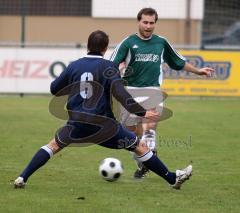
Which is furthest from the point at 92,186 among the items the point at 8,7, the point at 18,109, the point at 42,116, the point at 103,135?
the point at 8,7

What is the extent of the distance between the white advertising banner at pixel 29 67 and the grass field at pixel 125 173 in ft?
15.9

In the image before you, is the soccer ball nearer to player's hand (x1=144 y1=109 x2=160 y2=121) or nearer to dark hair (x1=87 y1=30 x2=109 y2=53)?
player's hand (x1=144 y1=109 x2=160 y2=121)

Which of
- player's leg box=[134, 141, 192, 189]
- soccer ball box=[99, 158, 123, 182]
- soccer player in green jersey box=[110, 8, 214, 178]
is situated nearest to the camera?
player's leg box=[134, 141, 192, 189]

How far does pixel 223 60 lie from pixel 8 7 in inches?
436

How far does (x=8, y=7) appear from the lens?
1225 inches

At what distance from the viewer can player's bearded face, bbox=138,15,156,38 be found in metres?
9.61

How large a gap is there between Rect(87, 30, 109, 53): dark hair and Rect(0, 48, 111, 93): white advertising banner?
14277mm

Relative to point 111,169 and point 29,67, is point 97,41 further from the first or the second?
point 29,67

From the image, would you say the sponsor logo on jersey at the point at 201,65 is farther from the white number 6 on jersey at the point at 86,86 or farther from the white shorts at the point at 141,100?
the white number 6 on jersey at the point at 86,86

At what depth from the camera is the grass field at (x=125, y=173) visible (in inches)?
312

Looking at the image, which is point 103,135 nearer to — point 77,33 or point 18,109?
point 18,109

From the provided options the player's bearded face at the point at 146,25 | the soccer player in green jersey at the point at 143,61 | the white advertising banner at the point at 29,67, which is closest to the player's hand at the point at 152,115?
the soccer player in green jersey at the point at 143,61

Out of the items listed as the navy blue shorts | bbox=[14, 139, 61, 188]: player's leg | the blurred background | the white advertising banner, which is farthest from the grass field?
the blurred background

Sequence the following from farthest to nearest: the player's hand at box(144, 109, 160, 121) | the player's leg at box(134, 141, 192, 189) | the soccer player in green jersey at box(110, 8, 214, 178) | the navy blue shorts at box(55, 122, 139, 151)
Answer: the soccer player in green jersey at box(110, 8, 214, 178)
the player's hand at box(144, 109, 160, 121)
the player's leg at box(134, 141, 192, 189)
the navy blue shorts at box(55, 122, 139, 151)
